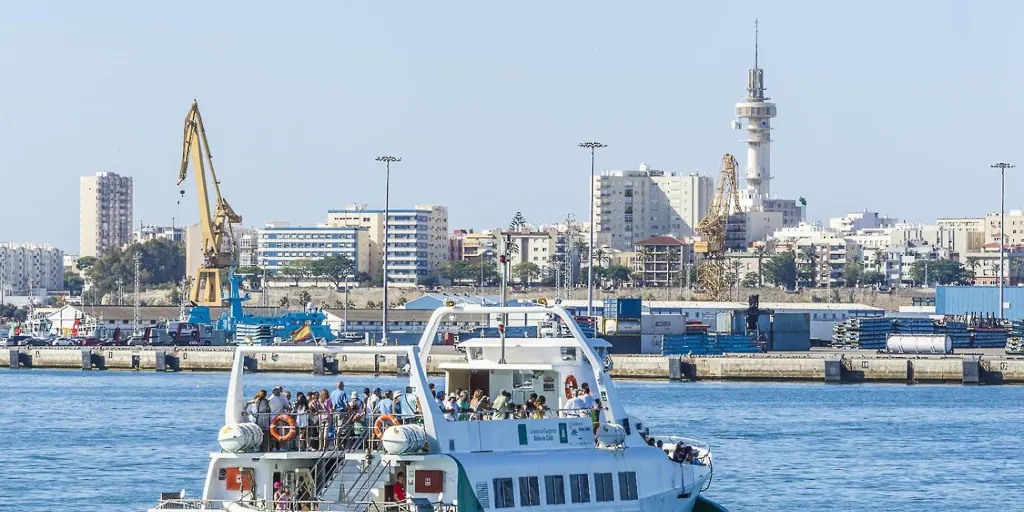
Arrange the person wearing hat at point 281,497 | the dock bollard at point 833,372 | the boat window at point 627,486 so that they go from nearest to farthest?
the person wearing hat at point 281,497 → the boat window at point 627,486 → the dock bollard at point 833,372

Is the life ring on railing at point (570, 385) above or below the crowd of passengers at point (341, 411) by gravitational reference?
above

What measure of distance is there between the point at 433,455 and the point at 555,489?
3633mm

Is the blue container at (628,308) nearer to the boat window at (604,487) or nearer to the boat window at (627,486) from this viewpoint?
the boat window at (627,486)

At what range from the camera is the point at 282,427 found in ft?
108

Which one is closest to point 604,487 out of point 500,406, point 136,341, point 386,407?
point 500,406

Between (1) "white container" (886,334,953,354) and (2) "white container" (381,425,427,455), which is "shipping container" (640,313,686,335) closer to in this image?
(1) "white container" (886,334,953,354)

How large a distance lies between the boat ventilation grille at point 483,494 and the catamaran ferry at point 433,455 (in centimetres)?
2

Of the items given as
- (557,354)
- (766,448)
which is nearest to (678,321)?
(766,448)

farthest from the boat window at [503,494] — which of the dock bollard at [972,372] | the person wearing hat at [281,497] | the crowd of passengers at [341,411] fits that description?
the dock bollard at [972,372]

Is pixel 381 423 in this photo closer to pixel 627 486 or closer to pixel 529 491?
pixel 529 491

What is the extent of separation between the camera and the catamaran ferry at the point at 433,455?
107 feet

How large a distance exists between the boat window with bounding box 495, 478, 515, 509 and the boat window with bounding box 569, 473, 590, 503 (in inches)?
78.3

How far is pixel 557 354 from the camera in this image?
38562 millimetres

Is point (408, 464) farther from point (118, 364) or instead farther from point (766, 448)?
point (118, 364)
